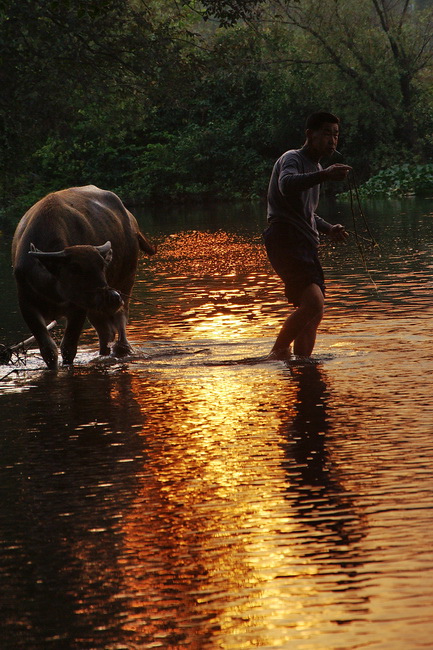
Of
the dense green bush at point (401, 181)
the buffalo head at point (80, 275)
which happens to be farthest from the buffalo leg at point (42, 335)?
the dense green bush at point (401, 181)

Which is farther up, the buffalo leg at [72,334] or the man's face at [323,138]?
the man's face at [323,138]

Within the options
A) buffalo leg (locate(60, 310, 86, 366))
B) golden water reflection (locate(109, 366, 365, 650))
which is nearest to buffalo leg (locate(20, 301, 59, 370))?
buffalo leg (locate(60, 310, 86, 366))

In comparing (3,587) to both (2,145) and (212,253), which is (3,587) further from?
(2,145)

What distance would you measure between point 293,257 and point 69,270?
5.68ft

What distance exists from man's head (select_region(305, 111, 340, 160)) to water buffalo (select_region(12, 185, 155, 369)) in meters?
1.88

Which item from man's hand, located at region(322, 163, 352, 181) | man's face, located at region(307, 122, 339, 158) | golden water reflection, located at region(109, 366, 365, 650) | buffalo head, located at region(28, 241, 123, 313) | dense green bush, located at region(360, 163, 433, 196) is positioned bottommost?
dense green bush, located at region(360, 163, 433, 196)

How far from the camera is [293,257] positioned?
9562 mm

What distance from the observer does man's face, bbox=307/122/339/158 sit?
30.4 ft

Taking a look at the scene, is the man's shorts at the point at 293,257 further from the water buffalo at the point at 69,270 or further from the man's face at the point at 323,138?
the water buffalo at the point at 69,270

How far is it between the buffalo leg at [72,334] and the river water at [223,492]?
158 mm

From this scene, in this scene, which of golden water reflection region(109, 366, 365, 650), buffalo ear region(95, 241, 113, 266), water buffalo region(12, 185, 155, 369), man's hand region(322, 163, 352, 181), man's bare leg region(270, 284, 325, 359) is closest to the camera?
A: golden water reflection region(109, 366, 365, 650)

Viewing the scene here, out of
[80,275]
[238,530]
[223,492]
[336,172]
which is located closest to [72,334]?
[80,275]

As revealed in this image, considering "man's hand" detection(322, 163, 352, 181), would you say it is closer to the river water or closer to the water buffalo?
the river water

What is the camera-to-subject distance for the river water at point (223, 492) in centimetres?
416
